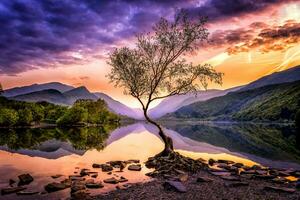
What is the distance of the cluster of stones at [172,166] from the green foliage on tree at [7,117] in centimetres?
14312

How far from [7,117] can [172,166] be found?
151335 mm

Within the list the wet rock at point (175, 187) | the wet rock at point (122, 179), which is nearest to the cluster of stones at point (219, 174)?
the wet rock at point (175, 187)

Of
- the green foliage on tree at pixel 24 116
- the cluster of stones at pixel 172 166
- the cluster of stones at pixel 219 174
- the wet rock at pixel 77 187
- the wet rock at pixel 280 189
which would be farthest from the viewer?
the green foliage on tree at pixel 24 116

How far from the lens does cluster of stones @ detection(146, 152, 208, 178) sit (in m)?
39.1

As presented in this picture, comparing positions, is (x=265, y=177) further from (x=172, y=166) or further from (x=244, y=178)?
(x=172, y=166)

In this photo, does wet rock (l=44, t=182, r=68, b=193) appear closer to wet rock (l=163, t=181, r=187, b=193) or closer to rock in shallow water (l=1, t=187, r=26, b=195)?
rock in shallow water (l=1, t=187, r=26, b=195)

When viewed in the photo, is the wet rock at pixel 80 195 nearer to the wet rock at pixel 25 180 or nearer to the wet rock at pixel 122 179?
the wet rock at pixel 122 179

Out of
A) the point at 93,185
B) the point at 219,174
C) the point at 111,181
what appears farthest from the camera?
the point at 219,174

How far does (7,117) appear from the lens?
169m

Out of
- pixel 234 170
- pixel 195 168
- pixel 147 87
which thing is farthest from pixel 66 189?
pixel 147 87

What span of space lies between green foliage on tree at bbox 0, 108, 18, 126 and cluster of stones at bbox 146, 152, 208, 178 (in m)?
143

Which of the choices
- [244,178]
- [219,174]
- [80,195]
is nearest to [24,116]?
[219,174]

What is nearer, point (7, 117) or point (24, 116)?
point (7, 117)

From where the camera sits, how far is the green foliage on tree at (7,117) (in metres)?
167
